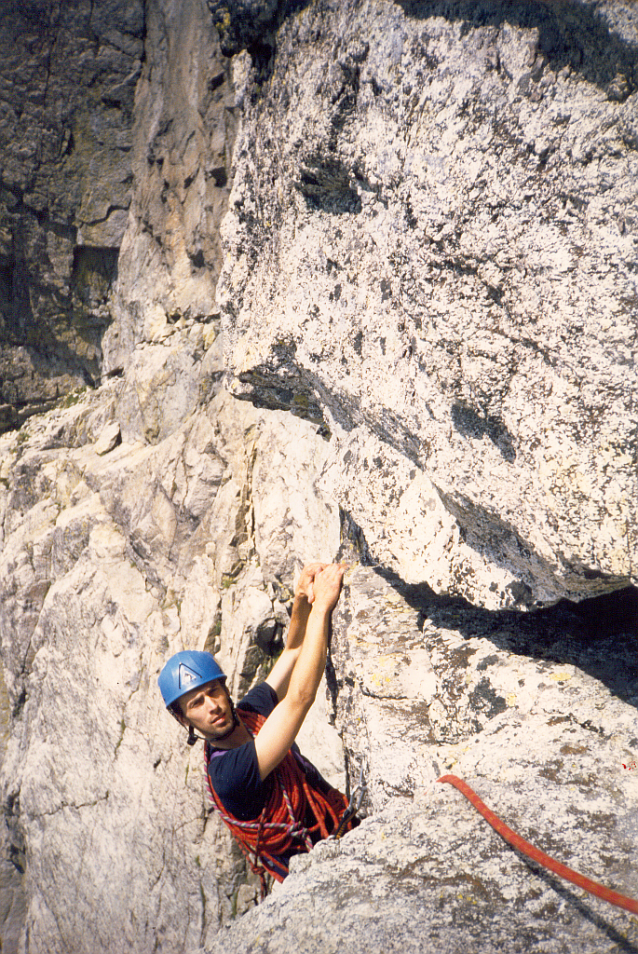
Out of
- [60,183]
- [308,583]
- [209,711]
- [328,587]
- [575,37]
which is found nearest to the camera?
[575,37]

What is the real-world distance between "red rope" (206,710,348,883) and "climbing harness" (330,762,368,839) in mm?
57

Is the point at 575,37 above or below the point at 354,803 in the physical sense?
above

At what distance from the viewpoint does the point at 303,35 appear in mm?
3051

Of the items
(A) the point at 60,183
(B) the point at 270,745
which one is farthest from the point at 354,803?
(A) the point at 60,183

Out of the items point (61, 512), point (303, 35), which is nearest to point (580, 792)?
point (303, 35)

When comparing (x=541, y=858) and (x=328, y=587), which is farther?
(x=328, y=587)

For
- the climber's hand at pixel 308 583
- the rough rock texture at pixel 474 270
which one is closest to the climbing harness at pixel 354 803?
the climber's hand at pixel 308 583

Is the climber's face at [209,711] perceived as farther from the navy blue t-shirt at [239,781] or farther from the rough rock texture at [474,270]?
the rough rock texture at [474,270]

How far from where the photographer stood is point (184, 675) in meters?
3.35

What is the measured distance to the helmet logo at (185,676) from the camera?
3.32 metres

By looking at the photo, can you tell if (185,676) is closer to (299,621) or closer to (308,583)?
(299,621)

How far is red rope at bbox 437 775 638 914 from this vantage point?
1.49 m

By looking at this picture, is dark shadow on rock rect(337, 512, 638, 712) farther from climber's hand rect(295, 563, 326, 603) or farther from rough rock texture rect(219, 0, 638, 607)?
climber's hand rect(295, 563, 326, 603)

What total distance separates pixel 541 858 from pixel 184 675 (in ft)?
7.13
